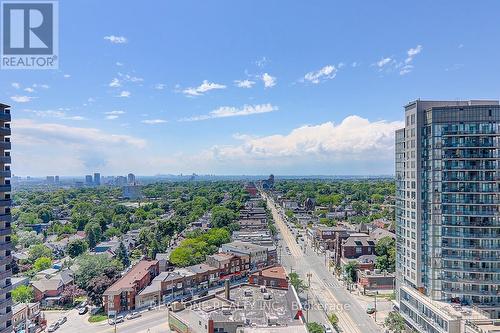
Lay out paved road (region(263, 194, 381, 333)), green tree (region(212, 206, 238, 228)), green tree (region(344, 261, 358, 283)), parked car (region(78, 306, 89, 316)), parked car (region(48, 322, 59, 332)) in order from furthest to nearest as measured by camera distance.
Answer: green tree (region(212, 206, 238, 228))
green tree (region(344, 261, 358, 283))
parked car (region(78, 306, 89, 316))
paved road (region(263, 194, 381, 333))
parked car (region(48, 322, 59, 332))

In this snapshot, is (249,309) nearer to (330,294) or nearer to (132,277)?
(330,294)

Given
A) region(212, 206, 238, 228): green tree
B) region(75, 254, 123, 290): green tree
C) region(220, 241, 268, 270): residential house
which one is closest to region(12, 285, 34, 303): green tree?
region(75, 254, 123, 290): green tree

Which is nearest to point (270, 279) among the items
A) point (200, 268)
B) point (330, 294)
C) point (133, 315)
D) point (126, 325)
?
point (330, 294)

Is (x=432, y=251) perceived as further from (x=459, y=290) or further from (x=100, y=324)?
(x=100, y=324)

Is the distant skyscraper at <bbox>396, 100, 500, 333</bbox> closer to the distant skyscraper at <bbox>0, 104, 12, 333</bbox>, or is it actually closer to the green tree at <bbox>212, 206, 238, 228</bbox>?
the distant skyscraper at <bbox>0, 104, 12, 333</bbox>

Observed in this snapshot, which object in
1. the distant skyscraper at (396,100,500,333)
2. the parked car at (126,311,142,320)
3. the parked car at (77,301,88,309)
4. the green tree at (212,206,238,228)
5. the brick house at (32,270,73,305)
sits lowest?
the parked car at (77,301,88,309)

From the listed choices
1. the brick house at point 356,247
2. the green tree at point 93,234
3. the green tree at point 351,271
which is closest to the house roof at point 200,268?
the green tree at point 351,271

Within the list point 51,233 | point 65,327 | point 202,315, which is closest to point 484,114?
point 202,315

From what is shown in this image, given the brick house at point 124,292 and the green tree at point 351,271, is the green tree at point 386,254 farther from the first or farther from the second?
the brick house at point 124,292
